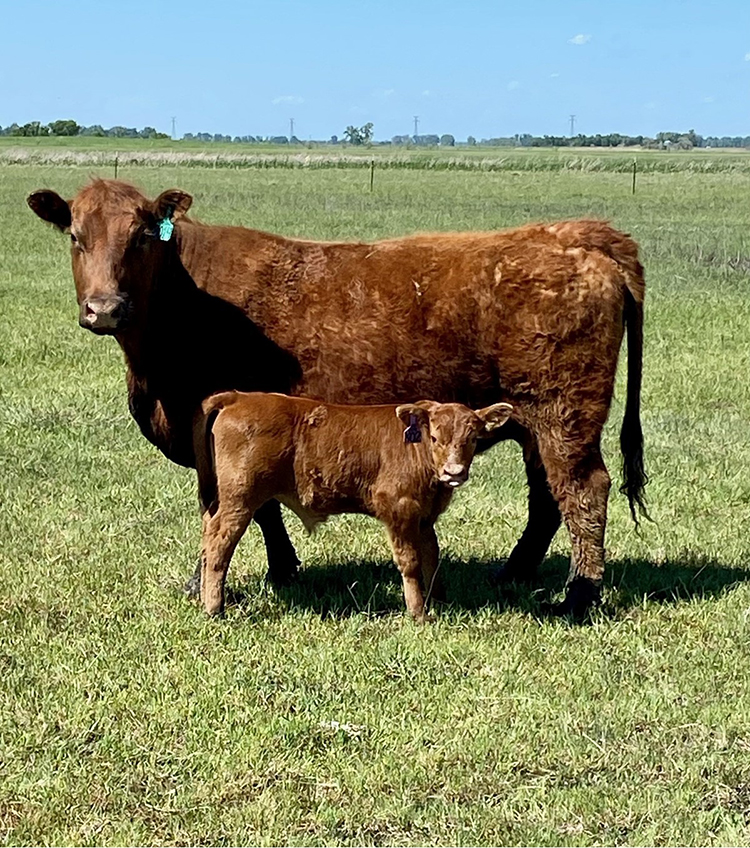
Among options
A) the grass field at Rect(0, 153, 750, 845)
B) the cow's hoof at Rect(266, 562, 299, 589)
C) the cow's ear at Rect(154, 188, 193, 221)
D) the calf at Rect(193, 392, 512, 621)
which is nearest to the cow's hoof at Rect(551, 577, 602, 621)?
the grass field at Rect(0, 153, 750, 845)

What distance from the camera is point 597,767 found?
4.30 metres

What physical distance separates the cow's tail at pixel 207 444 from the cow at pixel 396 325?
16 cm

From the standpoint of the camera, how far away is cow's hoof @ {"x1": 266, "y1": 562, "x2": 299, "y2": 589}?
634 cm

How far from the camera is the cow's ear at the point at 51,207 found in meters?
5.75

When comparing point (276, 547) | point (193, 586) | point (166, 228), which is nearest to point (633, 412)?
point (276, 547)

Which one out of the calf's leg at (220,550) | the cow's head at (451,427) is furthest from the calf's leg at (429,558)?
the calf's leg at (220,550)

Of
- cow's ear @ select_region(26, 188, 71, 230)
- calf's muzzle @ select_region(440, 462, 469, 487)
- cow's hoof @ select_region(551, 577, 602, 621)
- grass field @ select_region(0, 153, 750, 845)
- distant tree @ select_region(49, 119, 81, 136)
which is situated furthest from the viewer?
distant tree @ select_region(49, 119, 81, 136)

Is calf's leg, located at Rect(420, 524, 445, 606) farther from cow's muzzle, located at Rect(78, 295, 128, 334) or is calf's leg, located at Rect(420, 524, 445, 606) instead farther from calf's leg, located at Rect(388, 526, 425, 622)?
cow's muzzle, located at Rect(78, 295, 128, 334)

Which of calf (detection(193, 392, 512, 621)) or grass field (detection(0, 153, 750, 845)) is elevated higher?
calf (detection(193, 392, 512, 621))

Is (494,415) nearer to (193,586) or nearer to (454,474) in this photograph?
(454,474)

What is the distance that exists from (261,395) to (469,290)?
45.6 inches

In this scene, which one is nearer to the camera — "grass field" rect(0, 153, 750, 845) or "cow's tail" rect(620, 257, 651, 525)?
"grass field" rect(0, 153, 750, 845)

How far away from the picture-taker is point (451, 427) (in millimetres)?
5398

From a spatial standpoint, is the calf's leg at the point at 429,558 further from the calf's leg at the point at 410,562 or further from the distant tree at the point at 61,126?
the distant tree at the point at 61,126
